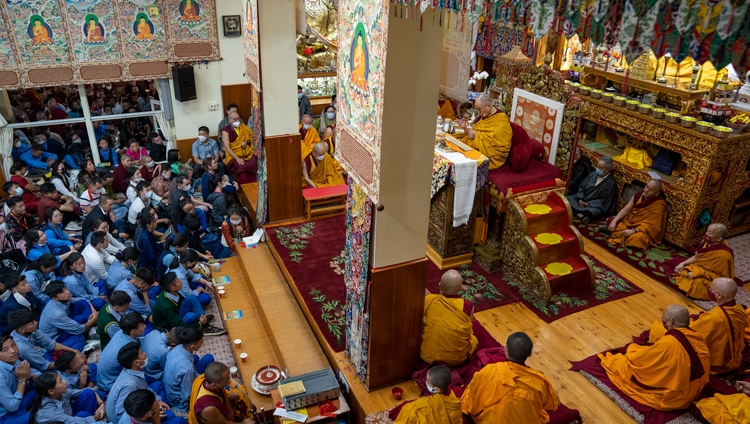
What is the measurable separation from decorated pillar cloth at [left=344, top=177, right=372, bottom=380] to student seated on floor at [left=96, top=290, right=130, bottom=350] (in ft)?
8.29

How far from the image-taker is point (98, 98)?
11.8 m

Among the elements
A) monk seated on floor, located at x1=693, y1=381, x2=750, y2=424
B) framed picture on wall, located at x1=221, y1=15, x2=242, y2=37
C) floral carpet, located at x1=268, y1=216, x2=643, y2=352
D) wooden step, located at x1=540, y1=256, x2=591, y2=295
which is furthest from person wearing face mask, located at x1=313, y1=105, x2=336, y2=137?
monk seated on floor, located at x1=693, y1=381, x2=750, y2=424

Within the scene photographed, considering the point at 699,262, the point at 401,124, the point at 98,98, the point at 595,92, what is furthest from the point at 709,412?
the point at 98,98

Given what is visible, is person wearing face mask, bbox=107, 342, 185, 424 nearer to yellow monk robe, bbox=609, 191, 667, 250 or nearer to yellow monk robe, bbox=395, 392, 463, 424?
yellow monk robe, bbox=395, 392, 463, 424

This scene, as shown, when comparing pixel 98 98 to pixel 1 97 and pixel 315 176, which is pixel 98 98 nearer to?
pixel 1 97

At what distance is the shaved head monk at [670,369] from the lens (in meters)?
5.14

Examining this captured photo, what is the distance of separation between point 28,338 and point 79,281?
1.17 m

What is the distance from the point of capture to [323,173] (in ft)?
30.6

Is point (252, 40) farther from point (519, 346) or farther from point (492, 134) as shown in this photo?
point (519, 346)

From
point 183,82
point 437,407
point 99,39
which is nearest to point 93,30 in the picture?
point 99,39

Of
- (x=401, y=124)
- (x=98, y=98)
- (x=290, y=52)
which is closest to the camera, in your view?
(x=401, y=124)

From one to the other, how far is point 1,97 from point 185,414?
8264 millimetres

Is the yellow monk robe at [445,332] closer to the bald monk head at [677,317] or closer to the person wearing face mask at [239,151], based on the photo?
the bald monk head at [677,317]

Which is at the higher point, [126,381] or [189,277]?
[126,381]
